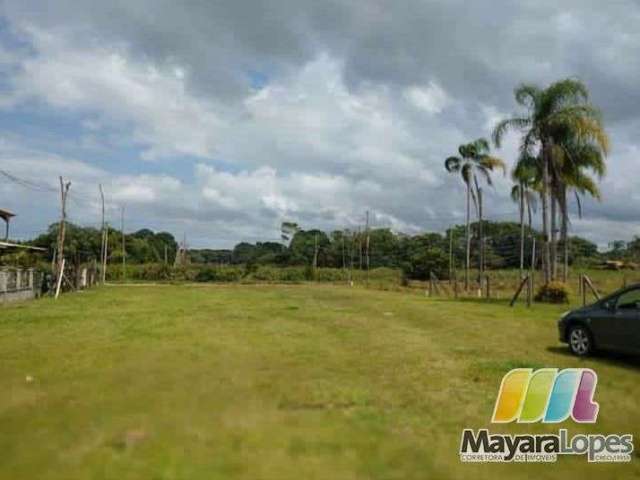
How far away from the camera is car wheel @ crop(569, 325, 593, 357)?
1015 cm

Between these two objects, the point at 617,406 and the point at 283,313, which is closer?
the point at 617,406

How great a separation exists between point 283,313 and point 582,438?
13116 millimetres

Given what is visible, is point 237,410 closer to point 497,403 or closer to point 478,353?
point 497,403

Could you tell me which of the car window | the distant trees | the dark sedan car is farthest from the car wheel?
the distant trees

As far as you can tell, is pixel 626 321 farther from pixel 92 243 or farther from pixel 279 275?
pixel 92 243

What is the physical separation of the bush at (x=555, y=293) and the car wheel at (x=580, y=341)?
13.1 m

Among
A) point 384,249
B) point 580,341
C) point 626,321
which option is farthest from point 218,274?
point 626,321

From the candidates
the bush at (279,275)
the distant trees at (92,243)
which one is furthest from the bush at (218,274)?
the distant trees at (92,243)

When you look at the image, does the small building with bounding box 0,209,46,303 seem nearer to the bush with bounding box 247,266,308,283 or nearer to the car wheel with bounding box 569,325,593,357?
the car wheel with bounding box 569,325,593,357

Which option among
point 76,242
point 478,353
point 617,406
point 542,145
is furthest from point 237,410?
point 76,242

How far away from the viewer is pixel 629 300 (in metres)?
9.76

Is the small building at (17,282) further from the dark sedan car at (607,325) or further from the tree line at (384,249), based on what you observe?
the tree line at (384,249)

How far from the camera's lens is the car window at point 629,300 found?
31.3ft

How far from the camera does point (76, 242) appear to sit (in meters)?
60.0
